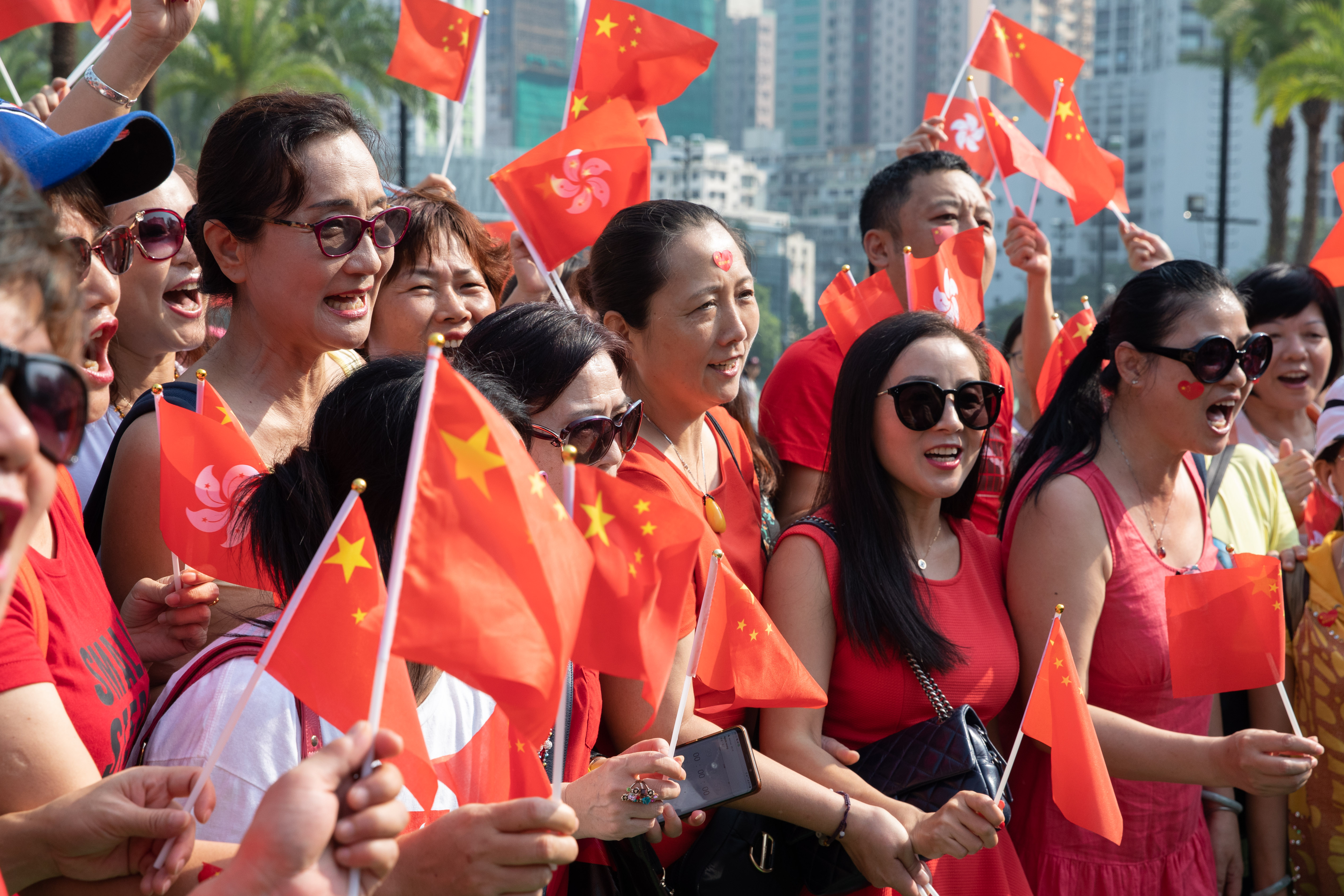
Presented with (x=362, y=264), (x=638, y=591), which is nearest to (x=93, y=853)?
(x=638, y=591)

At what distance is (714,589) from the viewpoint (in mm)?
2645

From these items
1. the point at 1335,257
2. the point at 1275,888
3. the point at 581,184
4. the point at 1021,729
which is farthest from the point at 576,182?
the point at 1275,888

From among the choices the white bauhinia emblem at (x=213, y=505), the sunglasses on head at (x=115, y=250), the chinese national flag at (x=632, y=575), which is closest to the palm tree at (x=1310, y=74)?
the sunglasses on head at (x=115, y=250)

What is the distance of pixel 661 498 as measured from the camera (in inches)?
83.5

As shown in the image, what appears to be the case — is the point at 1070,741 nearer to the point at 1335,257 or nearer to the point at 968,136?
the point at 1335,257

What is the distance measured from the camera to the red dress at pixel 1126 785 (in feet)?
10.6

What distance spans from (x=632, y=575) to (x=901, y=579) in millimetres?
1184

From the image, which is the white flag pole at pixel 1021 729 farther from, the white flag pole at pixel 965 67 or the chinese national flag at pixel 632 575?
the white flag pole at pixel 965 67

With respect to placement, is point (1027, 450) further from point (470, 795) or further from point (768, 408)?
point (470, 795)

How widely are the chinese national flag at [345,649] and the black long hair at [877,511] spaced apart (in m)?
1.35

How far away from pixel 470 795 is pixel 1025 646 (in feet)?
5.38

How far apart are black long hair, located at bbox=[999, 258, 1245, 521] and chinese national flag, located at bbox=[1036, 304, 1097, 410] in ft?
3.48

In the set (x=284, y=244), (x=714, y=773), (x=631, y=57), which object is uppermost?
(x=631, y=57)

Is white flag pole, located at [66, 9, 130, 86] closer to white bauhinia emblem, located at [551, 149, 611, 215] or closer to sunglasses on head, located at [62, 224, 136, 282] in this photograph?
sunglasses on head, located at [62, 224, 136, 282]
